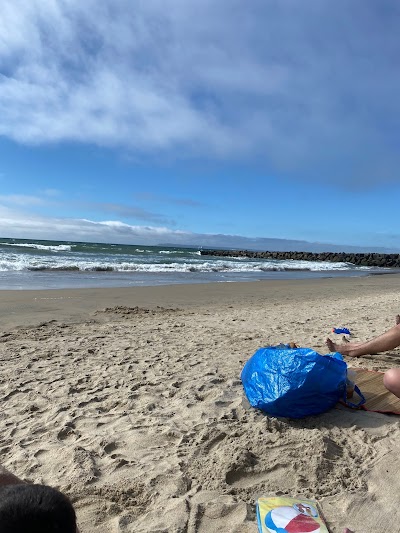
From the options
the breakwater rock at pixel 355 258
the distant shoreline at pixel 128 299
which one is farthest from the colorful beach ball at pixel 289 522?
the breakwater rock at pixel 355 258

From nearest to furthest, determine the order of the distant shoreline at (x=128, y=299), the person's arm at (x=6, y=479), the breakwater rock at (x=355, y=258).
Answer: the person's arm at (x=6, y=479)
the distant shoreline at (x=128, y=299)
the breakwater rock at (x=355, y=258)

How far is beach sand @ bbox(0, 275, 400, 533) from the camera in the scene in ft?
7.20

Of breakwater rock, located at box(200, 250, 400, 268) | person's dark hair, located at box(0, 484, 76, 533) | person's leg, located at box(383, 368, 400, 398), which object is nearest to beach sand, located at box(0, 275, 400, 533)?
person's leg, located at box(383, 368, 400, 398)

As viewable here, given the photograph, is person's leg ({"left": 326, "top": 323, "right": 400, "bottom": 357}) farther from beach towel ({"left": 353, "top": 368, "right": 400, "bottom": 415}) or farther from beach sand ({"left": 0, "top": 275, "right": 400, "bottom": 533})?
beach towel ({"left": 353, "top": 368, "right": 400, "bottom": 415})

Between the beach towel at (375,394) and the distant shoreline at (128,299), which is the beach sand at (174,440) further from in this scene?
the distant shoreline at (128,299)

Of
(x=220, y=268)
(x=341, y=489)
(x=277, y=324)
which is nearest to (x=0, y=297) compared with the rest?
(x=277, y=324)

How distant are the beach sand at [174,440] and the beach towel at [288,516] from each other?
0.06 metres

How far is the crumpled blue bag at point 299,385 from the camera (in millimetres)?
3141

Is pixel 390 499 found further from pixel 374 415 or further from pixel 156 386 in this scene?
pixel 156 386

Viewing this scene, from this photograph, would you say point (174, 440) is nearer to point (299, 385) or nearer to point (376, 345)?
point (299, 385)

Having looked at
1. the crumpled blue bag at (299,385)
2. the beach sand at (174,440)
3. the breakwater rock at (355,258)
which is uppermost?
the breakwater rock at (355,258)

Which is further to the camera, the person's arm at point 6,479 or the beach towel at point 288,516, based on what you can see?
the beach towel at point 288,516

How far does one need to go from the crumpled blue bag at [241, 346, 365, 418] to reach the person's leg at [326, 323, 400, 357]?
4.13 ft

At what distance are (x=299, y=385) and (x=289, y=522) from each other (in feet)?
3.95
